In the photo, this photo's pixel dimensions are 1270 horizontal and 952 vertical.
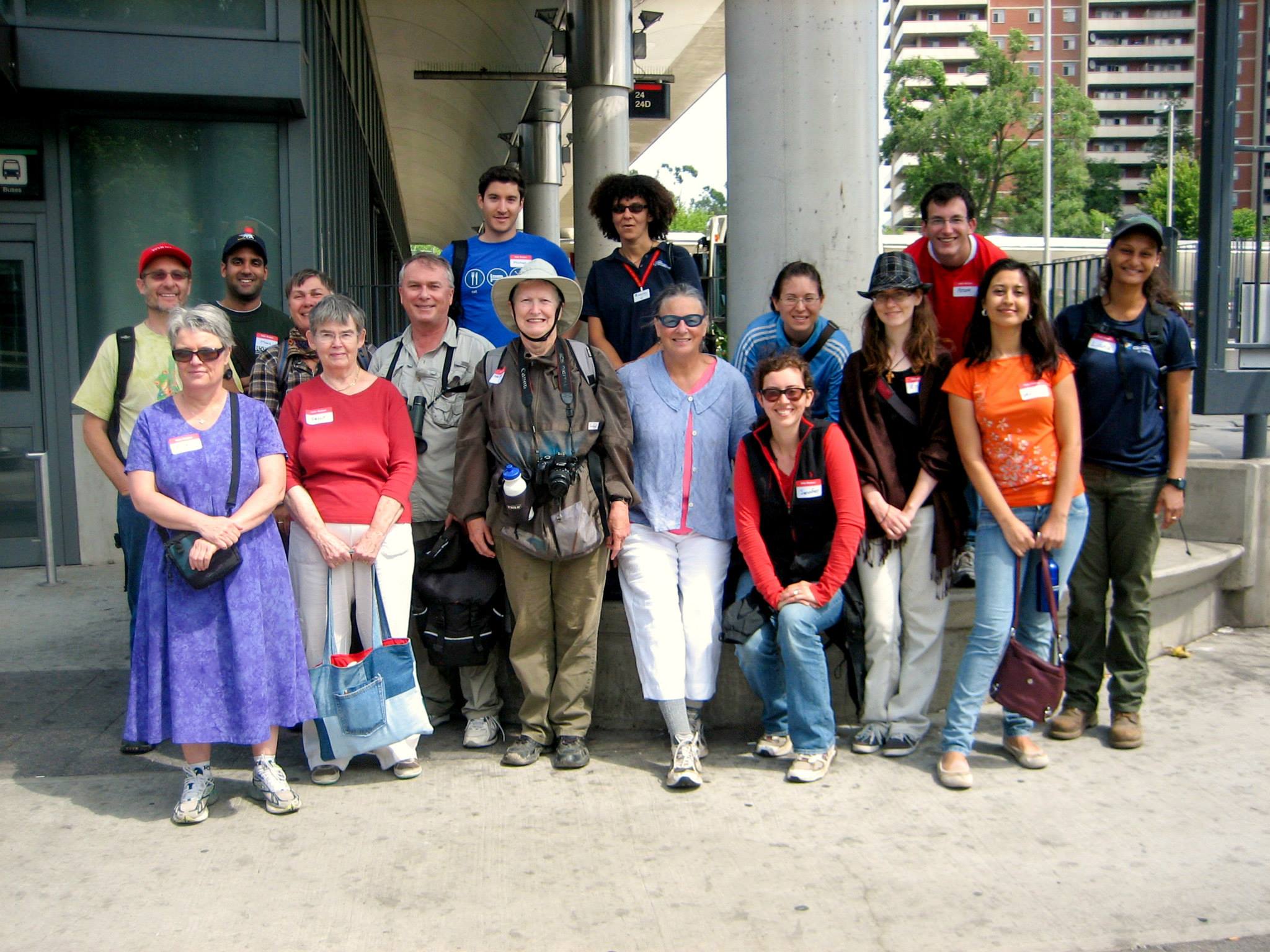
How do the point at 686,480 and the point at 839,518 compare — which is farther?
the point at 686,480

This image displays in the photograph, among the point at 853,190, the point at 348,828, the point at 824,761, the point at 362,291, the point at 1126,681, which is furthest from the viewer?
the point at 362,291

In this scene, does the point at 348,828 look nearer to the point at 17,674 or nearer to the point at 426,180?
the point at 17,674

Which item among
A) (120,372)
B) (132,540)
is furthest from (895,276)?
(132,540)

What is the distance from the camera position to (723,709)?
5.20 meters

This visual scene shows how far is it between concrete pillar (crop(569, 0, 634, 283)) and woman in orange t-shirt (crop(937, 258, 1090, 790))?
37.9 ft

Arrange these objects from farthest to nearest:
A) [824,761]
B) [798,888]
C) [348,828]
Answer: [824,761]
[348,828]
[798,888]

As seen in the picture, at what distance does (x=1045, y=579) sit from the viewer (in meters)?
4.61

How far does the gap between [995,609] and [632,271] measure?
7.39ft

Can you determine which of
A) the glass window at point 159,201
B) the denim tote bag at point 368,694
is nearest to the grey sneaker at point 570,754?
the denim tote bag at point 368,694

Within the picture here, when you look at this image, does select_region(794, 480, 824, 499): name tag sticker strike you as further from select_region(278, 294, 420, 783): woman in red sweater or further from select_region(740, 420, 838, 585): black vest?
select_region(278, 294, 420, 783): woman in red sweater

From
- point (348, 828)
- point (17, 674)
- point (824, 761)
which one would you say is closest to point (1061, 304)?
point (824, 761)

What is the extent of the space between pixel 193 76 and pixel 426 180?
27822mm

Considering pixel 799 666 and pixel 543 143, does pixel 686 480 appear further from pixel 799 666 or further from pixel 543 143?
pixel 543 143

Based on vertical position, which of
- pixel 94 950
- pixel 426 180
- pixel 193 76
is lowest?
pixel 94 950
